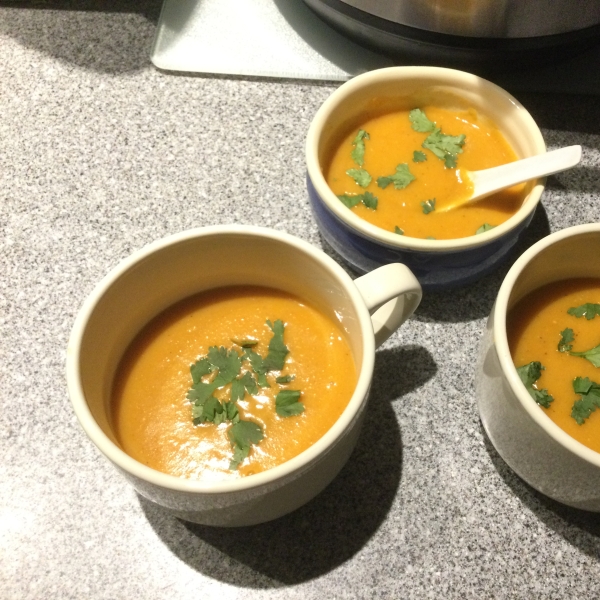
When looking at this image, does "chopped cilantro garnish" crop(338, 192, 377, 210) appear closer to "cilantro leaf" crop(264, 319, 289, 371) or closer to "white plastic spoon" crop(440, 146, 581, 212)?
"white plastic spoon" crop(440, 146, 581, 212)

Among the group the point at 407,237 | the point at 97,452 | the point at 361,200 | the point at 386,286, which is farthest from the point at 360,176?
the point at 97,452

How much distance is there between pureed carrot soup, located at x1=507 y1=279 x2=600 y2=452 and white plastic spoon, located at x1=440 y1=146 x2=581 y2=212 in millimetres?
121

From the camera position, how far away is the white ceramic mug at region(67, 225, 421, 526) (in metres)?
0.40

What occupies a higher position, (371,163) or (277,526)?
(371,163)

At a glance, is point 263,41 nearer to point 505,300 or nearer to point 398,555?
point 505,300

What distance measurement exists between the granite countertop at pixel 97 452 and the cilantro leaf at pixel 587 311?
10 centimetres

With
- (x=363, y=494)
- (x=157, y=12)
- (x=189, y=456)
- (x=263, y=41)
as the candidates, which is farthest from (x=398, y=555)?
(x=157, y=12)

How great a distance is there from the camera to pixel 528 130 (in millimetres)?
671

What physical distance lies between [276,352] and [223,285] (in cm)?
9

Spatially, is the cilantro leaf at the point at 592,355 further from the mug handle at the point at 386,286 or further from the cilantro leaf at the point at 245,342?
the cilantro leaf at the point at 245,342

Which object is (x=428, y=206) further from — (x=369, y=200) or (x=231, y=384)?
(x=231, y=384)

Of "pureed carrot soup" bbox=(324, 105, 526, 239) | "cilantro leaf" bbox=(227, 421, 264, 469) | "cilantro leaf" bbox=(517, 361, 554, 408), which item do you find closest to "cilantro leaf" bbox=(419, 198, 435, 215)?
"pureed carrot soup" bbox=(324, 105, 526, 239)

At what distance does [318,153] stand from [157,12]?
44cm

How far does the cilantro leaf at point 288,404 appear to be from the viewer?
51 centimetres
